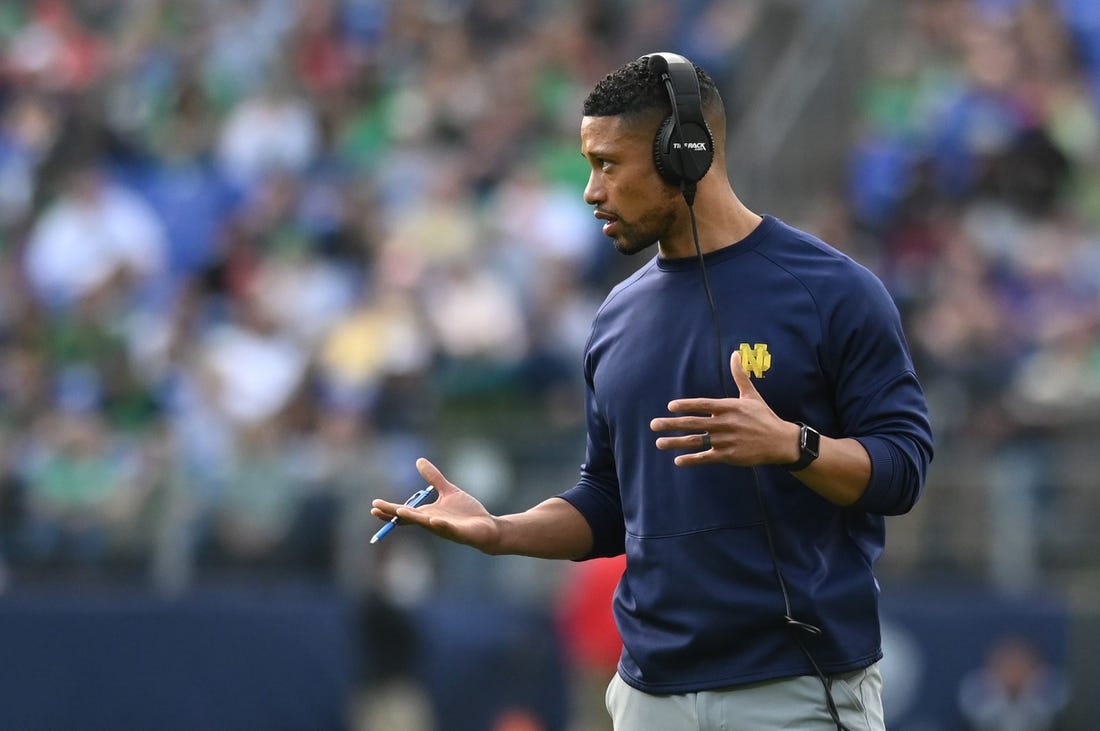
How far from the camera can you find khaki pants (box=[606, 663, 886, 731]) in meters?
4.17

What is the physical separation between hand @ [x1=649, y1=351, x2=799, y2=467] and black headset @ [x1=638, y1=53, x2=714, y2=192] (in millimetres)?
625

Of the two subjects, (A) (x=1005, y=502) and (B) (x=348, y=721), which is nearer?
(A) (x=1005, y=502)

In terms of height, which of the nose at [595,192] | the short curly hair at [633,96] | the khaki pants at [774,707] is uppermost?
the short curly hair at [633,96]

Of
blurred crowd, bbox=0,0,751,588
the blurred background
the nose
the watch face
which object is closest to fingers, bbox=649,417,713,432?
the watch face

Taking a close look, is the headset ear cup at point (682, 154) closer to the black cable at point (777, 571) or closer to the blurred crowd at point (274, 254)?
the black cable at point (777, 571)

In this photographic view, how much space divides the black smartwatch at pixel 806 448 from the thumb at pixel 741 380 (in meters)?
0.12

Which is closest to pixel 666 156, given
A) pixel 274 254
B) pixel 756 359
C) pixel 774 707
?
Answer: pixel 756 359

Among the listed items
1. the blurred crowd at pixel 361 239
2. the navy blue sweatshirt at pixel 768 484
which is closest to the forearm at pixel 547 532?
the navy blue sweatshirt at pixel 768 484

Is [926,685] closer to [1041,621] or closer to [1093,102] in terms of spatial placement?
[1041,621]

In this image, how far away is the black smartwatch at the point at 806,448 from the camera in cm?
392

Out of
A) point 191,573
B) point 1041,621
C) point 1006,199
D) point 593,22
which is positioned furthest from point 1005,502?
point 593,22

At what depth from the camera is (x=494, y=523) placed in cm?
446

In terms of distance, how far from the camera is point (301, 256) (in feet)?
43.2

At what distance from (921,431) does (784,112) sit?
984 centimetres
